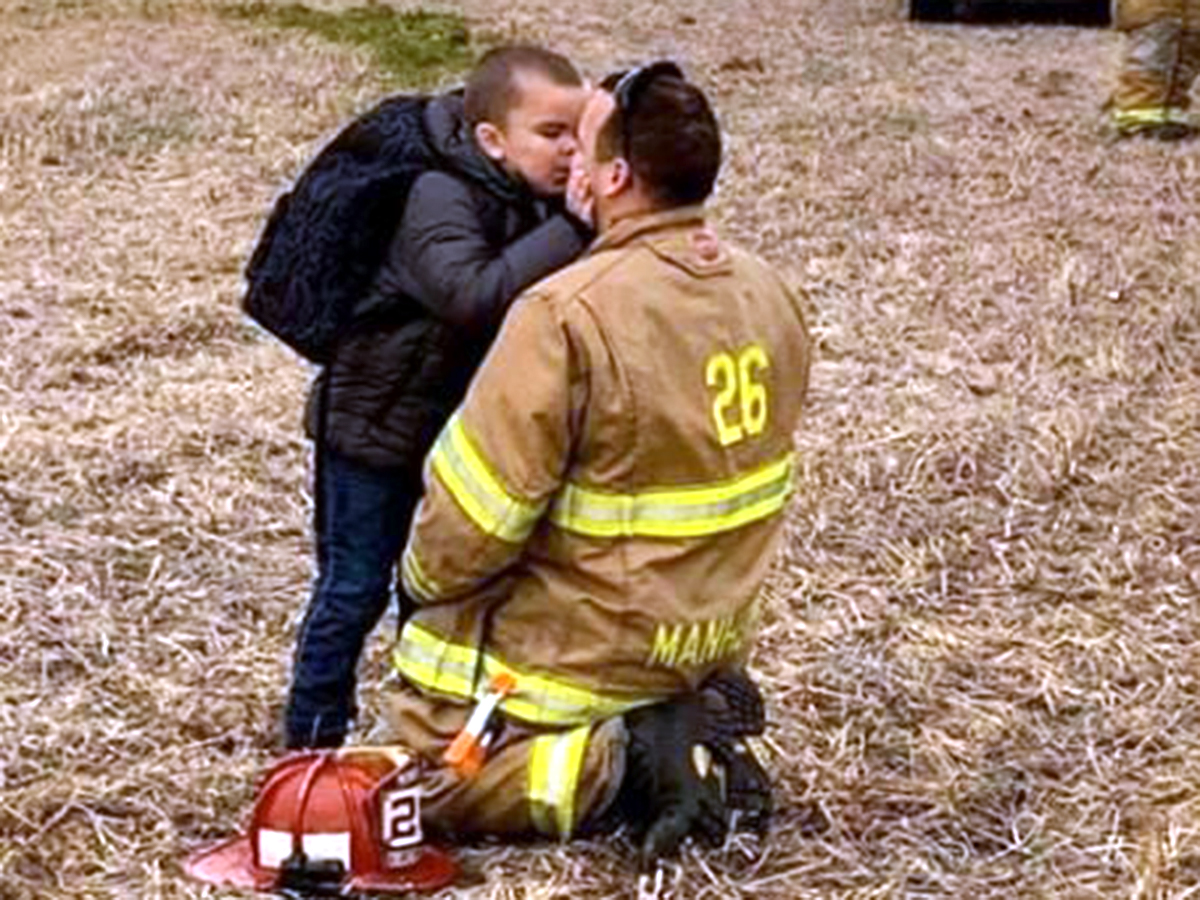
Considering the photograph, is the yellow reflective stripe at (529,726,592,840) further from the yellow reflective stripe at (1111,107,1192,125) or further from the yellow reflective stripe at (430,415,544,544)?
the yellow reflective stripe at (1111,107,1192,125)

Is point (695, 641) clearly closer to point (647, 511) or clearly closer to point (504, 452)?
point (647, 511)

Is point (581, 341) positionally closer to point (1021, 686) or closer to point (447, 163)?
point (447, 163)

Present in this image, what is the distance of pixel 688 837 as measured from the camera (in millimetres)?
3844

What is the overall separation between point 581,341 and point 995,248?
5375 mm

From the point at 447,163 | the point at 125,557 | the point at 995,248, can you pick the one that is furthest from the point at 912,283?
the point at 447,163

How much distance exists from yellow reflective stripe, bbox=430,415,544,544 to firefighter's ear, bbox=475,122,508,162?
0.46 m

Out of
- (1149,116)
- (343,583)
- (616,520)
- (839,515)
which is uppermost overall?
(616,520)

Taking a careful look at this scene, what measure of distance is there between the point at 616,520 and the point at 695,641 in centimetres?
22

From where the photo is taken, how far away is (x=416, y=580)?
3.78 meters

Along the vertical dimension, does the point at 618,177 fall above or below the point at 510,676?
above

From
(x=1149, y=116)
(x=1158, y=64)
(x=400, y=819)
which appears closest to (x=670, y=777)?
(x=400, y=819)

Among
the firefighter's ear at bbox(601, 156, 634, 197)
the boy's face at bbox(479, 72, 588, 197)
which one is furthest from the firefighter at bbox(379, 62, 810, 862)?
the boy's face at bbox(479, 72, 588, 197)

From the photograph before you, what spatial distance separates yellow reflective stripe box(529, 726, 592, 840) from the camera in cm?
378

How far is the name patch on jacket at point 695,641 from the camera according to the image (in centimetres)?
375
